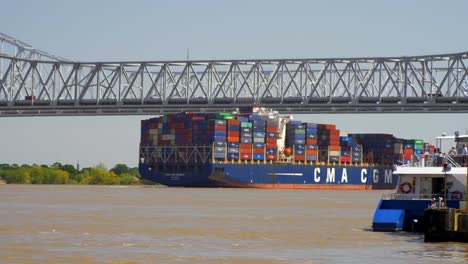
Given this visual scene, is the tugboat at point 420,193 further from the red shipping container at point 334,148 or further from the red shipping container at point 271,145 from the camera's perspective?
the red shipping container at point 334,148

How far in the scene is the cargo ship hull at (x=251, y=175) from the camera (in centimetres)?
15638

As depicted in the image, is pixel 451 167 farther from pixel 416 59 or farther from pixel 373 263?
pixel 416 59

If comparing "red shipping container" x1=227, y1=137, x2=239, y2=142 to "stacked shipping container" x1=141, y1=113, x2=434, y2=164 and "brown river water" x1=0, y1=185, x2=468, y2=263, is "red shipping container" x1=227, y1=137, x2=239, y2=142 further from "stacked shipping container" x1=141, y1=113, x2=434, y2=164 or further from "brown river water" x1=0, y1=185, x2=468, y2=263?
"brown river water" x1=0, y1=185, x2=468, y2=263

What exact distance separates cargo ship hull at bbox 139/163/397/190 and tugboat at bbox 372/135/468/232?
107 meters

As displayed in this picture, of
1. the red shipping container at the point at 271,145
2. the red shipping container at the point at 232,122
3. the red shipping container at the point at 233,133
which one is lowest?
the red shipping container at the point at 271,145

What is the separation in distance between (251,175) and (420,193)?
109829 millimetres

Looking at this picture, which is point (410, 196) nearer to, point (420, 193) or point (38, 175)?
point (420, 193)

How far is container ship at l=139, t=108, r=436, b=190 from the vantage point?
15712 centimetres

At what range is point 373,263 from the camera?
1400 inches

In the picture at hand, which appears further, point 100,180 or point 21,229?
point 100,180

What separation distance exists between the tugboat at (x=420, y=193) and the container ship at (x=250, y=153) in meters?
107

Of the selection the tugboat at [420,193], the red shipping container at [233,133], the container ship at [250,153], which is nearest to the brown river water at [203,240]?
the tugboat at [420,193]

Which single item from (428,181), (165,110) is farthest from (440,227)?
(165,110)

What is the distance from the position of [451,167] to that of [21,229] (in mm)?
17036
